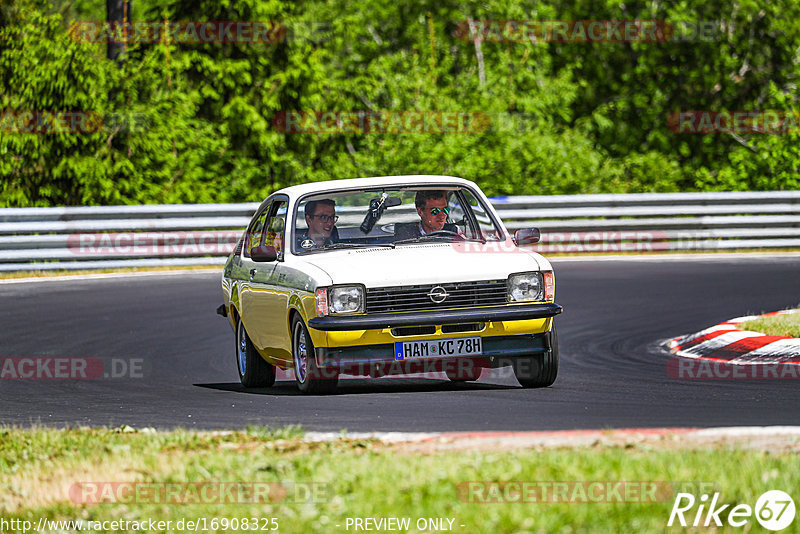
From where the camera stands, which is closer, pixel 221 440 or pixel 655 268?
pixel 221 440

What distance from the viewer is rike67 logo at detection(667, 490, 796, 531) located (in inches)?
207

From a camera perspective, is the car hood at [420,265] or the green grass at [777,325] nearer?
the car hood at [420,265]

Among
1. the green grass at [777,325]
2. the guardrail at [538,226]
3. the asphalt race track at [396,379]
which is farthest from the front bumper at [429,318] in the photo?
the guardrail at [538,226]

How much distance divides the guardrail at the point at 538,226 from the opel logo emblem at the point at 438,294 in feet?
40.1

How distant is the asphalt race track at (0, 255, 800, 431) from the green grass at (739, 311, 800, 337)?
0.87 meters

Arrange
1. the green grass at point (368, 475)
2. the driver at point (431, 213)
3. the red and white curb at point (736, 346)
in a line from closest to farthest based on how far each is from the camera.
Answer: the green grass at point (368, 475) → the driver at point (431, 213) → the red and white curb at point (736, 346)

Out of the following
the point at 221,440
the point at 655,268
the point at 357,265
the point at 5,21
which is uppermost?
the point at 5,21

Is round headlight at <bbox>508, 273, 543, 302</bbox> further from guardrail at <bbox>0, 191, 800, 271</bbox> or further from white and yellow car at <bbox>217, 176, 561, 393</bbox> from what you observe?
guardrail at <bbox>0, 191, 800, 271</bbox>

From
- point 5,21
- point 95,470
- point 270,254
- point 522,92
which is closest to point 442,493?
point 95,470

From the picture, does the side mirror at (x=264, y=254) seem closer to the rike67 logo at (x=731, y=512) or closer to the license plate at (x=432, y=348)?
the license plate at (x=432, y=348)

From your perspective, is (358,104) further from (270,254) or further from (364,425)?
(364,425)

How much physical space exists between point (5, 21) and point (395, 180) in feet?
54.8

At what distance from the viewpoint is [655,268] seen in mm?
20047

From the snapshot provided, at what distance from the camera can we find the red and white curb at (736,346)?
11250 millimetres
